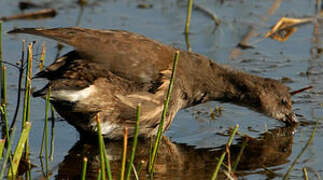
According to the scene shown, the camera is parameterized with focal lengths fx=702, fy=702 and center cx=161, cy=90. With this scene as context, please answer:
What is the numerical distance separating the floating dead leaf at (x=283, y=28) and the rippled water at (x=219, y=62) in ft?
0.29

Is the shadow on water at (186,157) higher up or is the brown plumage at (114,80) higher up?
the brown plumage at (114,80)

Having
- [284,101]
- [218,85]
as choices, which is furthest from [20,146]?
[284,101]

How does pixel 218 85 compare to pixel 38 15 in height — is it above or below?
below

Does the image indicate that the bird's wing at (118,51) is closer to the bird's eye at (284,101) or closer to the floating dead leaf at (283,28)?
the bird's eye at (284,101)

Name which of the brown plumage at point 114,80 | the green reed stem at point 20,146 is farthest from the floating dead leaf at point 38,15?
the green reed stem at point 20,146

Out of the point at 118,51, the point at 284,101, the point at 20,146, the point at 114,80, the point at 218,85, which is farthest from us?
the point at 284,101

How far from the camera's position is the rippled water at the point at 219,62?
573 cm

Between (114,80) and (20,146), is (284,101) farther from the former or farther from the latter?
(20,146)

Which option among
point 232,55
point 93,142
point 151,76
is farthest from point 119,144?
point 232,55

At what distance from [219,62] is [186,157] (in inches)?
96.1

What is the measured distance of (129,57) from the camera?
5.92 metres

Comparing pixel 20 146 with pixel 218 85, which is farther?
pixel 218 85

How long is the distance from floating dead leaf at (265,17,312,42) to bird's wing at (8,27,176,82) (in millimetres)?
2962

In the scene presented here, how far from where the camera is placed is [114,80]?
5.78 meters
